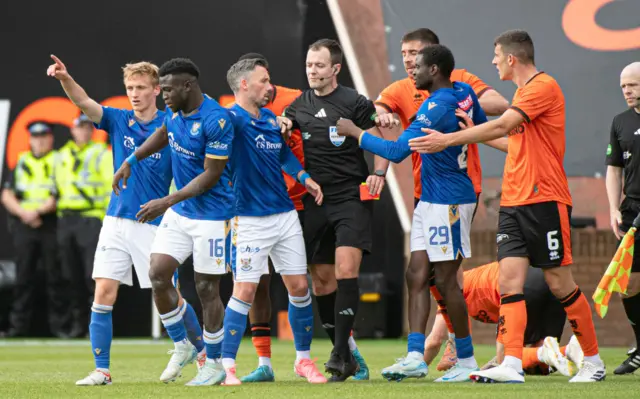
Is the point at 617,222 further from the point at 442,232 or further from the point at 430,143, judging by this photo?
the point at 430,143

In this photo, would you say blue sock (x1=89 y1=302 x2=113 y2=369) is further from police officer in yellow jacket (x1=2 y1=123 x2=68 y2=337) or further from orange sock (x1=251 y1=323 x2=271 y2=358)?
police officer in yellow jacket (x1=2 y1=123 x2=68 y2=337)

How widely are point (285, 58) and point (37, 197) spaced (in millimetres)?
3368

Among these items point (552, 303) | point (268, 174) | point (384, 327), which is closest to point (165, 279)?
point (268, 174)

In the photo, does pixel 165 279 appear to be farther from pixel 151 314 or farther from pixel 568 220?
pixel 151 314

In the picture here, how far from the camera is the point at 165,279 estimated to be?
7.19 meters

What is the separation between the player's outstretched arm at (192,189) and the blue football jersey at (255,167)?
1.14 feet

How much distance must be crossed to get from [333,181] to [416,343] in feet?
3.89

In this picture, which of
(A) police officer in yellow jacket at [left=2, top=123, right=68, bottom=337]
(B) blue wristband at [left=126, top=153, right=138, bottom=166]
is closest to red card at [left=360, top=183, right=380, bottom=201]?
(B) blue wristband at [left=126, top=153, right=138, bottom=166]

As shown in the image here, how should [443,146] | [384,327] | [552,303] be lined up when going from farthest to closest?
[384,327]
[552,303]
[443,146]

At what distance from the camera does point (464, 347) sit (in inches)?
289

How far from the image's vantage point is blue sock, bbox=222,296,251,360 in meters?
7.04

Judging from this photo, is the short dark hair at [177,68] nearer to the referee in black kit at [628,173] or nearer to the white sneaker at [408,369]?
the white sneaker at [408,369]

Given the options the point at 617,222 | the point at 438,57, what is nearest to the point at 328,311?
the point at 438,57

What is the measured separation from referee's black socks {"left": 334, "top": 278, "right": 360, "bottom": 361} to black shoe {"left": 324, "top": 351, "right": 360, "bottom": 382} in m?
0.03
